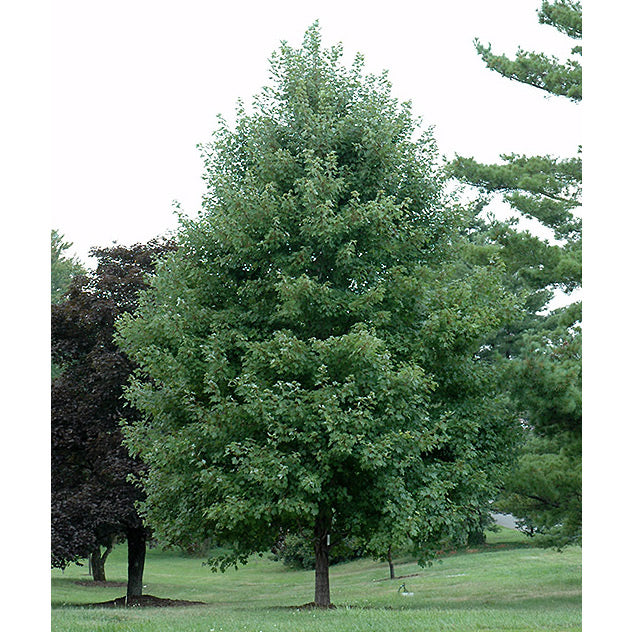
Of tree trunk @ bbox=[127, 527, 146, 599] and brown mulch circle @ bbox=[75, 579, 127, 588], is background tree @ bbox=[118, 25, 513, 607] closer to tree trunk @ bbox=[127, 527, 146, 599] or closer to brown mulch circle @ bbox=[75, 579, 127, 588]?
tree trunk @ bbox=[127, 527, 146, 599]

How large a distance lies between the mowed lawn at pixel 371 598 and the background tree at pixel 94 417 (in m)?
1.76

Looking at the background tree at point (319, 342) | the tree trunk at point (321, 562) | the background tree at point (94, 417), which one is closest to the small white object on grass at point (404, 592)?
the background tree at point (319, 342)

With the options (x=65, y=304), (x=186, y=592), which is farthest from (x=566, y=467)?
(x=186, y=592)

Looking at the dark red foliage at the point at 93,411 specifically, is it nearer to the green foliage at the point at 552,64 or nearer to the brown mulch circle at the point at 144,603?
the brown mulch circle at the point at 144,603

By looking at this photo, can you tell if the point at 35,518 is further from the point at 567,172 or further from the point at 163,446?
the point at 567,172

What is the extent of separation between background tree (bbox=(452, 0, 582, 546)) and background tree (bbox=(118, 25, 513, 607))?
2.32 feet

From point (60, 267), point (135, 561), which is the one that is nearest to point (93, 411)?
point (135, 561)

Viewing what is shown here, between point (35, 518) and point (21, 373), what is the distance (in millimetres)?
1135

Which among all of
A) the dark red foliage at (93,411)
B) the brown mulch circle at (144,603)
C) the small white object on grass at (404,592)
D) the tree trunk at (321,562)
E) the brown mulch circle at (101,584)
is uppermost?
the dark red foliage at (93,411)

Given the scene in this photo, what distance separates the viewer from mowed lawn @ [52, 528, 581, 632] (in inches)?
406

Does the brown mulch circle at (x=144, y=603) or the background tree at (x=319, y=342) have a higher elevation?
the background tree at (x=319, y=342)

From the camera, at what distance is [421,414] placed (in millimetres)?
11695

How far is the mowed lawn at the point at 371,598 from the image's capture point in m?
10.3

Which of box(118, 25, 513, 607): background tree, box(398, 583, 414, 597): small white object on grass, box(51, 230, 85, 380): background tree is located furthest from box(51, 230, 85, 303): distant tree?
box(118, 25, 513, 607): background tree
